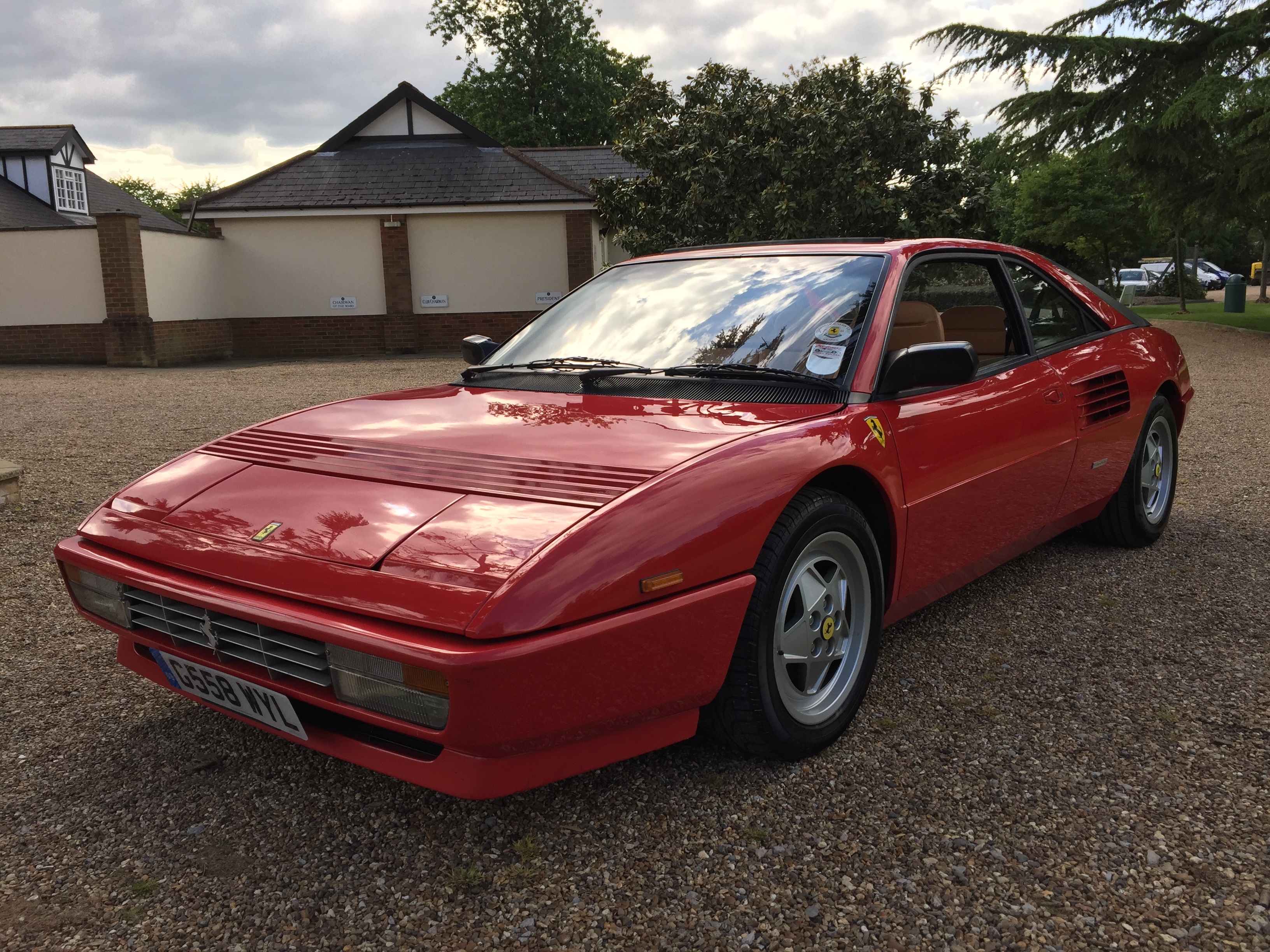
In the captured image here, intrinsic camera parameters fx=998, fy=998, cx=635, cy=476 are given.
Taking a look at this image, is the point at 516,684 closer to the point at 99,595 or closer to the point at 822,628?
the point at 822,628

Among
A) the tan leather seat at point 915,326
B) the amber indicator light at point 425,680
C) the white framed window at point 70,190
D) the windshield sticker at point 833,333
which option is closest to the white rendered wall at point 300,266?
the white framed window at point 70,190

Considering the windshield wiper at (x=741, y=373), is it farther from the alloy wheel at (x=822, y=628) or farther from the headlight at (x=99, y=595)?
the headlight at (x=99, y=595)

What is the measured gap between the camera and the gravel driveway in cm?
198

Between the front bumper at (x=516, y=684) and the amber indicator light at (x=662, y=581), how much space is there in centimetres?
4

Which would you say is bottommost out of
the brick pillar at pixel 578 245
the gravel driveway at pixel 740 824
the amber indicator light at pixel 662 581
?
the gravel driveway at pixel 740 824

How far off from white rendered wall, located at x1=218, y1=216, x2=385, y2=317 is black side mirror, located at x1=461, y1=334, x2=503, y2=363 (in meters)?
18.5

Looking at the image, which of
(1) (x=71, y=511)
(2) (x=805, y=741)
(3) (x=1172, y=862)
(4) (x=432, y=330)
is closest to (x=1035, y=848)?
(3) (x=1172, y=862)

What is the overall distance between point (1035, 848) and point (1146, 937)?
0.32 metres

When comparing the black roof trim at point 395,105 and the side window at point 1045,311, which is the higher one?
the black roof trim at point 395,105

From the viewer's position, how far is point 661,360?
10.2 ft

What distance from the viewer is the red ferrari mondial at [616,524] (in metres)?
2.00

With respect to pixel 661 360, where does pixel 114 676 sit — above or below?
below

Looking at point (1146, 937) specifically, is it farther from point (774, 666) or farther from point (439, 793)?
point (439, 793)

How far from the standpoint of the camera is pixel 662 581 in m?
2.12
